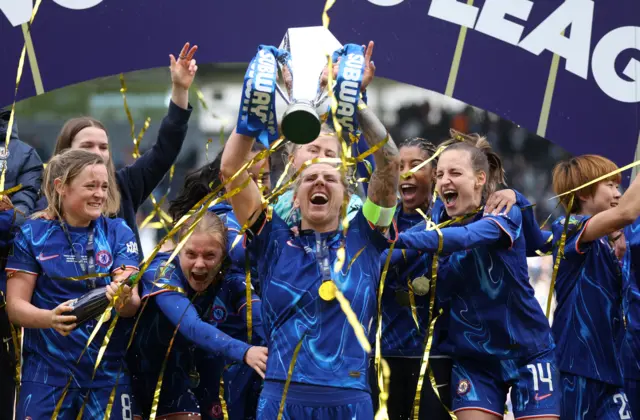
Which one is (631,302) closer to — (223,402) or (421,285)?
(421,285)

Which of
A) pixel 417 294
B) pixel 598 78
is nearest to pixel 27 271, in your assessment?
pixel 417 294

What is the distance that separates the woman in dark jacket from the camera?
5047 mm

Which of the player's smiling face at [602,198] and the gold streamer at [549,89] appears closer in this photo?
the player's smiling face at [602,198]

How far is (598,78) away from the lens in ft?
17.6

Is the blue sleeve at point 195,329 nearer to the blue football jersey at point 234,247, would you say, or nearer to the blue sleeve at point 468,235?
the blue football jersey at point 234,247

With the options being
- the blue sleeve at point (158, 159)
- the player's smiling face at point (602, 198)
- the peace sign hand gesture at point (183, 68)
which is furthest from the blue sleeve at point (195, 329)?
the player's smiling face at point (602, 198)

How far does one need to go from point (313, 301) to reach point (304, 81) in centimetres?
83

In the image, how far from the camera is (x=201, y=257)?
183 inches

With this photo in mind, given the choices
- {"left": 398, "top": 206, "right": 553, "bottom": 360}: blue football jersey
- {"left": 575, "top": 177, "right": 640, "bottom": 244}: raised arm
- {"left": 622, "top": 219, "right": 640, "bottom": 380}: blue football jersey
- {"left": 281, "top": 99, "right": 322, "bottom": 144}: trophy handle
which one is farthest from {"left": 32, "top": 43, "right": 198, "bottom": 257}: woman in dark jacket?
{"left": 622, "top": 219, "right": 640, "bottom": 380}: blue football jersey

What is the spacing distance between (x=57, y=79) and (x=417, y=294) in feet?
7.12

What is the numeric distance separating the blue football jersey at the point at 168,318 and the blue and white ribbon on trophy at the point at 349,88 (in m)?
1.24

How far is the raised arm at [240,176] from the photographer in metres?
3.90

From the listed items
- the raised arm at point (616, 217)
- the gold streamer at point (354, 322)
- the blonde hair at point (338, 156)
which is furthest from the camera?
the raised arm at point (616, 217)

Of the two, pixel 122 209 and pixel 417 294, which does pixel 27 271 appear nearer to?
pixel 122 209
